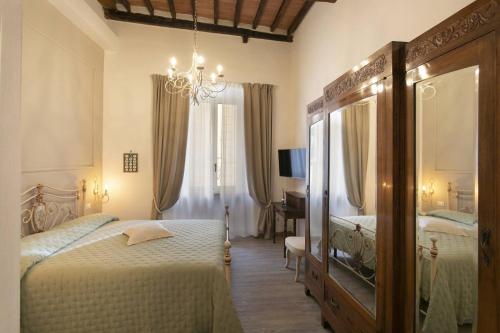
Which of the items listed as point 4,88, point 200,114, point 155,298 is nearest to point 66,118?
point 200,114

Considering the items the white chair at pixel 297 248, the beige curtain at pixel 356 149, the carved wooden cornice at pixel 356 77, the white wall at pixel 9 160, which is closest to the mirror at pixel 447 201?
the carved wooden cornice at pixel 356 77

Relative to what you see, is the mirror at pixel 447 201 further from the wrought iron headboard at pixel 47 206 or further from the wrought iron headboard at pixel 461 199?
the wrought iron headboard at pixel 47 206

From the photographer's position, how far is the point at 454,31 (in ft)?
3.58

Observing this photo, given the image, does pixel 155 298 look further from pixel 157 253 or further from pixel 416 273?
pixel 416 273

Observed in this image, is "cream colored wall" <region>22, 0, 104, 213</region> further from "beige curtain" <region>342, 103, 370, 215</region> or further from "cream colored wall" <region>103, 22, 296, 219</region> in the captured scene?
"beige curtain" <region>342, 103, 370, 215</region>

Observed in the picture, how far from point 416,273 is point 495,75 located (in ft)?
3.24

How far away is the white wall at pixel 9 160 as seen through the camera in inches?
26.9

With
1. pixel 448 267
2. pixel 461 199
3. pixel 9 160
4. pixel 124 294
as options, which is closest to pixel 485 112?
pixel 461 199

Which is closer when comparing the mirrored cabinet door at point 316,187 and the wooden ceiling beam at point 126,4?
the mirrored cabinet door at point 316,187

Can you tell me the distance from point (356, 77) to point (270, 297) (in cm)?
240

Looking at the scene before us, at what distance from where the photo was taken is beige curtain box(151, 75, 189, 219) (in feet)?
14.5

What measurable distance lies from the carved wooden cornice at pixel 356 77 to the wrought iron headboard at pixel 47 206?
3.23 m

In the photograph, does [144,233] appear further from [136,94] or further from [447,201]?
[136,94]

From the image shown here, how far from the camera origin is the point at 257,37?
Answer: 4766 millimetres
